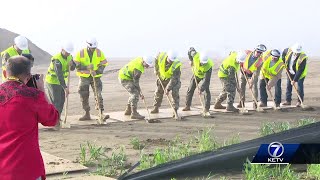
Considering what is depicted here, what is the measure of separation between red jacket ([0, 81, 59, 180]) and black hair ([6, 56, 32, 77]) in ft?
0.25

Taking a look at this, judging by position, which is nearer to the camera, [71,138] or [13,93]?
[13,93]

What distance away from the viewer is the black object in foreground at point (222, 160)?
6.98 ft

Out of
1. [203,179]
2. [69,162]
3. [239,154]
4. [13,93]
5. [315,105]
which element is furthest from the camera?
[315,105]

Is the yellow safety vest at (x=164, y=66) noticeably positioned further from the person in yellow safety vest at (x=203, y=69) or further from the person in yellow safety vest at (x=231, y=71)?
the person in yellow safety vest at (x=231, y=71)

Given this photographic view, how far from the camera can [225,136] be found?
9.16 metres

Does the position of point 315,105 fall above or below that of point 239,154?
below

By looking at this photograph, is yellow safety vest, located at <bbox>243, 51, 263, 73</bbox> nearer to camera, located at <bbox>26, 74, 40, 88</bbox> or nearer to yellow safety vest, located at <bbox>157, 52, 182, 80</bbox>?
yellow safety vest, located at <bbox>157, 52, 182, 80</bbox>

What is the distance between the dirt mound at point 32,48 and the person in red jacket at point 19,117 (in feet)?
133

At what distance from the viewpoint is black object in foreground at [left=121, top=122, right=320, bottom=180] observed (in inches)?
83.7

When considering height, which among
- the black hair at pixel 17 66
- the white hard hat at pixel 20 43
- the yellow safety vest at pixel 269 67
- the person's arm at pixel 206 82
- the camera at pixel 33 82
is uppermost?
the white hard hat at pixel 20 43

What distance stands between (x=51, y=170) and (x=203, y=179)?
169 inches

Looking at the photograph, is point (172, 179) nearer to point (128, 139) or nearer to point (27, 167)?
point (27, 167)

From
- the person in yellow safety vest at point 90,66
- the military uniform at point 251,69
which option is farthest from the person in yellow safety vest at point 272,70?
the person in yellow safety vest at point 90,66

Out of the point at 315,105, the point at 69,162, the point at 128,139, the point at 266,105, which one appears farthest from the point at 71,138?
the point at 315,105
